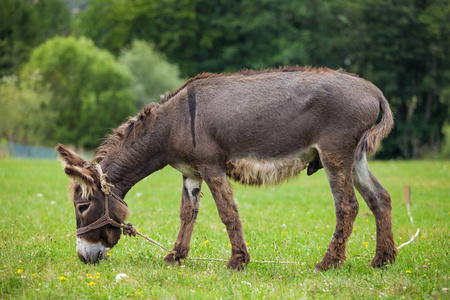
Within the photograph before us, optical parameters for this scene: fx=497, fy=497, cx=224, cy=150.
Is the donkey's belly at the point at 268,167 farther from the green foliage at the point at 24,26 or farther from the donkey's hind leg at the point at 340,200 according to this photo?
the green foliage at the point at 24,26

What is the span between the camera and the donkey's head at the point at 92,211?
5.98 m

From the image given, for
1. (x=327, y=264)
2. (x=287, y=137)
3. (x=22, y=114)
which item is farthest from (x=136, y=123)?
(x=22, y=114)

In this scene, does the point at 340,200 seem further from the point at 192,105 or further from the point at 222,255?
the point at 192,105

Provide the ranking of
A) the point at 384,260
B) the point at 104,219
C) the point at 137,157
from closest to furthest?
the point at 384,260
the point at 104,219
the point at 137,157

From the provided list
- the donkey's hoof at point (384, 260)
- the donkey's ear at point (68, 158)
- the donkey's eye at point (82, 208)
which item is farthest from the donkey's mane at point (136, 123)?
the donkey's hoof at point (384, 260)

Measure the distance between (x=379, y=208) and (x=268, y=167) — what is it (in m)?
1.45

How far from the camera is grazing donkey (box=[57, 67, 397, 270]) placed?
5.79 metres

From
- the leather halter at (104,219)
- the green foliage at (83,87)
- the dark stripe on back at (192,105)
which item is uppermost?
the dark stripe on back at (192,105)

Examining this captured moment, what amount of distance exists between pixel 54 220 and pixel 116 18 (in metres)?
48.1

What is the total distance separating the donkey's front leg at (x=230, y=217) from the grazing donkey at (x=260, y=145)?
12 mm

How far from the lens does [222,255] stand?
6.67m

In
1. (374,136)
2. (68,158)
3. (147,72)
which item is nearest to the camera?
(374,136)

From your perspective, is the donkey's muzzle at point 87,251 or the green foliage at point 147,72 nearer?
the donkey's muzzle at point 87,251

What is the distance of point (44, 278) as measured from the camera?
17.1 ft
